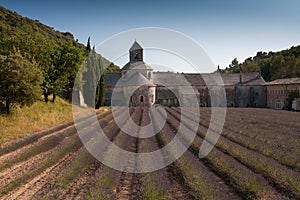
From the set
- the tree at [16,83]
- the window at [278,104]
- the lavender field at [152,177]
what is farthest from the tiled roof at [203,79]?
the lavender field at [152,177]

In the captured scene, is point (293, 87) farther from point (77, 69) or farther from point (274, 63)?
point (77, 69)

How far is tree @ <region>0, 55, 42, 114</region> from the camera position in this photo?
17.7m

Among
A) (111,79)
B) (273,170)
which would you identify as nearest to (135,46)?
(111,79)

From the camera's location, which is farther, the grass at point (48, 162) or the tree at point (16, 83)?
the tree at point (16, 83)

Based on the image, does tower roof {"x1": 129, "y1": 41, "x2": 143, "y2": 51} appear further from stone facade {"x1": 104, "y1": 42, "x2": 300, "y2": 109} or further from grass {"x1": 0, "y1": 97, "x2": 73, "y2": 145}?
grass {"x1": 0, "y1": 97, "x2": 73, "y2": 145}

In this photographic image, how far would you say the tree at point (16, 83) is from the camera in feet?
58.0

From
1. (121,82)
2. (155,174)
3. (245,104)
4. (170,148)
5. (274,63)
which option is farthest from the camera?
(274,63)

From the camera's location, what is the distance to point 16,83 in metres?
17.9

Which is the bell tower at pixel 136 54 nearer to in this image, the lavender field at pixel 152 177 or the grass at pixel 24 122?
the grass at pixel 24 122

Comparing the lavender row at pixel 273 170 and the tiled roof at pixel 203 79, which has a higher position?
the tiled roof at pixel 203 79

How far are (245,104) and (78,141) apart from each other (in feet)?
167

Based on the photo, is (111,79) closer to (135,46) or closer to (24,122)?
(135,46)

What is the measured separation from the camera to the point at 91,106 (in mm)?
37406

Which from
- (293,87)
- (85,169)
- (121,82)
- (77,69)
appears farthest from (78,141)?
(293,87)
